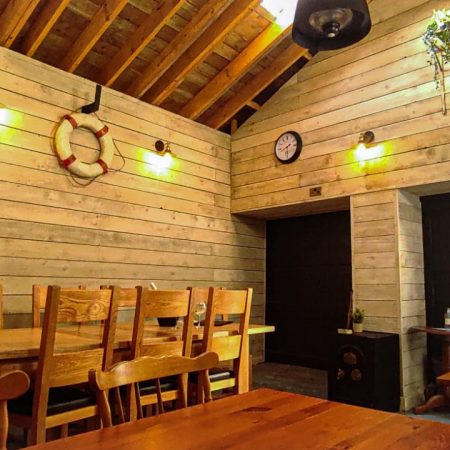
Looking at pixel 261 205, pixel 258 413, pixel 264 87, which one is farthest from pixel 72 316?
pixel 264 87

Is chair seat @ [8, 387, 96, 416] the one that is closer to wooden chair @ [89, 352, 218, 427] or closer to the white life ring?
wooden chair @ [89, 352, 218, 427]

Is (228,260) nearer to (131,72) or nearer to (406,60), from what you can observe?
(131,72)

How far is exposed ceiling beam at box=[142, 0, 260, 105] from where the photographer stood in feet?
13.7

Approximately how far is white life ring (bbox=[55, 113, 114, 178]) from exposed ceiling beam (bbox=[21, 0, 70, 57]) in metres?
0.65

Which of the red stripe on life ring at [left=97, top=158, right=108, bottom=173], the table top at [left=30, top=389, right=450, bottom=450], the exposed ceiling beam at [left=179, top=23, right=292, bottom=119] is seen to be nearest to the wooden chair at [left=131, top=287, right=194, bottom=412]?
the table top at [left=30, top=389, right=450, bottom=450]

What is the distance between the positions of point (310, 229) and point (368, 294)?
1.61m

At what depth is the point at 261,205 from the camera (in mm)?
5406

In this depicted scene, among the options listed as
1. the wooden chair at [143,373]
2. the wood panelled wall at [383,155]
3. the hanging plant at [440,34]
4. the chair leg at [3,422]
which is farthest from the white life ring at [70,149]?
the chair leg at [3,422]

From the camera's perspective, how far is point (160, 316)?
2410mm

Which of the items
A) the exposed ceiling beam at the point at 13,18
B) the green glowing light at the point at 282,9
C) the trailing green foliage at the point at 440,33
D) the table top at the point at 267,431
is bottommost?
the table top at the point at 267,431

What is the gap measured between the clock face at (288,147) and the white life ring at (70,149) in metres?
1.97

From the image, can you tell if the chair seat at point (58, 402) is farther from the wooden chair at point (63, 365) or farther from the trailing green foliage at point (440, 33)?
the trailing green foliage at point (440, 33)

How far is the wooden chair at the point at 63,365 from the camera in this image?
1.87 meters

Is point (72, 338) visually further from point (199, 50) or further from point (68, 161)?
point (199, 50)
